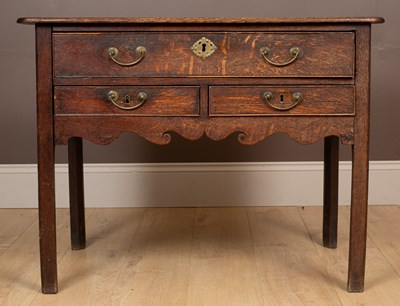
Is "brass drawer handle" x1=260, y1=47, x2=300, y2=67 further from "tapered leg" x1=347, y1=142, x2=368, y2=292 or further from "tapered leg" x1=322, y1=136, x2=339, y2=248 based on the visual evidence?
"tapered leg" x1=322, y1=136, x2=339, y2=248

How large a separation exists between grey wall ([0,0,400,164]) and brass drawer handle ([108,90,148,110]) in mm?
1138

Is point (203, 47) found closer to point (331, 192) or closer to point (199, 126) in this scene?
point (199, 126)

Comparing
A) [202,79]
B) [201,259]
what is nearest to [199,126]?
[202,79]

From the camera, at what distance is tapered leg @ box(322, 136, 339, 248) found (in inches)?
105

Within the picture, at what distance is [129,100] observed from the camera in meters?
2.16

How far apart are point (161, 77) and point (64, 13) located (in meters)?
1.22

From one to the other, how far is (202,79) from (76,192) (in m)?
0.77

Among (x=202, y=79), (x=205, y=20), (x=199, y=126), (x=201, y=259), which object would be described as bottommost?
(x=201, y=259)

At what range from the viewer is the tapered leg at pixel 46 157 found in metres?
2.13

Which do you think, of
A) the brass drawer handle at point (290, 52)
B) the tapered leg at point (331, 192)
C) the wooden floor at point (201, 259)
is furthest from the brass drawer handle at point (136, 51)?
the tapered leg at point (331, 192)

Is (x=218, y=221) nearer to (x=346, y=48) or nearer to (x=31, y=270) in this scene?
(x=31, y=270)

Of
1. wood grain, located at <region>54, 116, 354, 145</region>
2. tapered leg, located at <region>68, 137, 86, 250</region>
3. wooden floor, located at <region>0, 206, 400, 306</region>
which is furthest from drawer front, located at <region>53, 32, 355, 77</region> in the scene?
wooden floor, located at <region>0, 206, 400, 306</region>

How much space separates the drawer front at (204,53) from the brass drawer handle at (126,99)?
0.18 feet

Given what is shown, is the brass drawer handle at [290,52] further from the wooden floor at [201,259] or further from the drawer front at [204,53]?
the wooden floor at [201,259]
